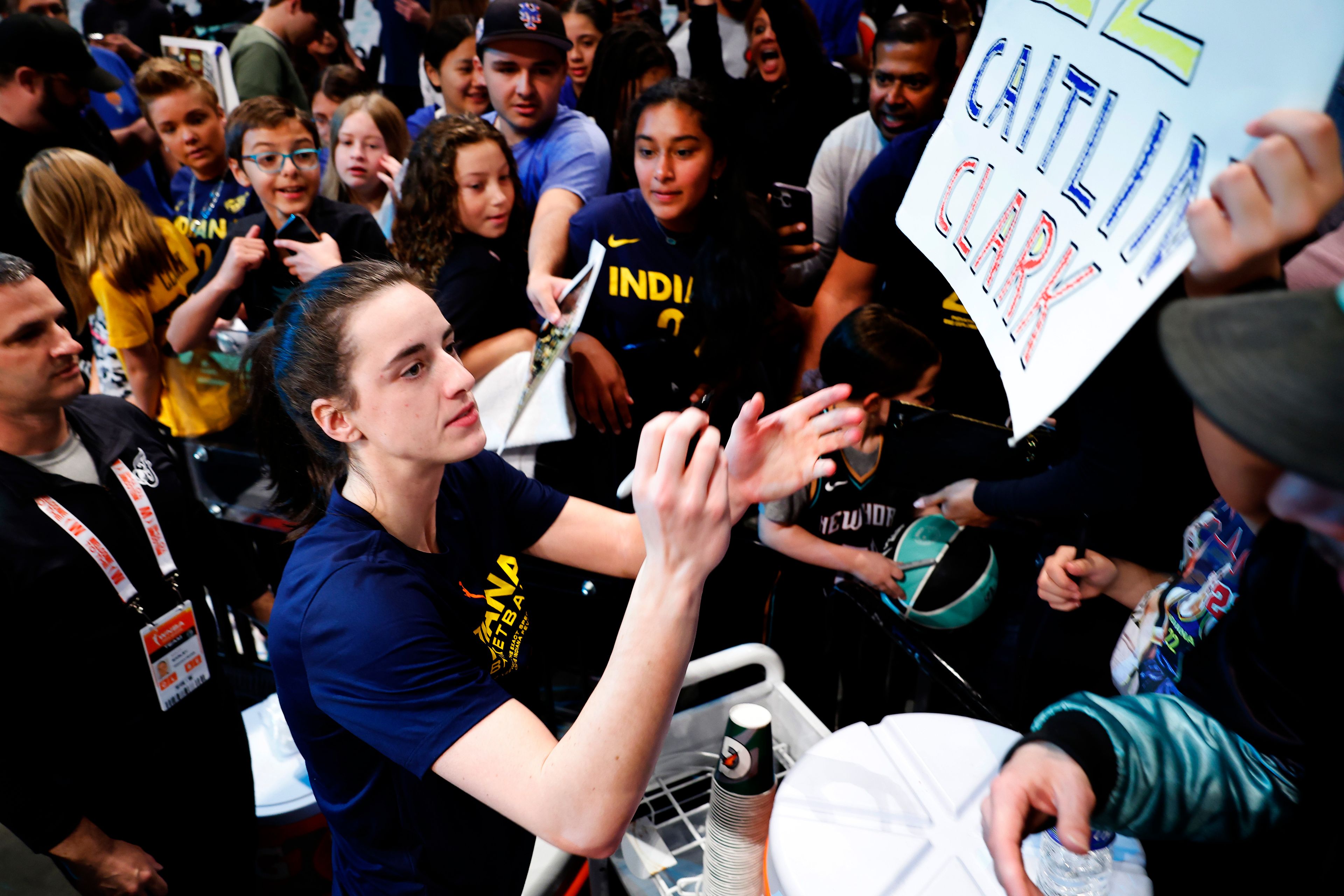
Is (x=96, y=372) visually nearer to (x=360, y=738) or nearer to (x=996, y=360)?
(x=360, y=738)

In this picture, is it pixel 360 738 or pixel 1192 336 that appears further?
pixel 360 738

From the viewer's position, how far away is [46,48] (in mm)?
3424

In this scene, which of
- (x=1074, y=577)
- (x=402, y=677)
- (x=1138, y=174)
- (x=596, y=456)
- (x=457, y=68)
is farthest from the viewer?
(x=457, y=68)

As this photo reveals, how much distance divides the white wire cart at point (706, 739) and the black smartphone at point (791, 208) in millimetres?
1589

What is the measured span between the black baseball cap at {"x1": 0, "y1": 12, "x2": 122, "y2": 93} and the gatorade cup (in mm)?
3884

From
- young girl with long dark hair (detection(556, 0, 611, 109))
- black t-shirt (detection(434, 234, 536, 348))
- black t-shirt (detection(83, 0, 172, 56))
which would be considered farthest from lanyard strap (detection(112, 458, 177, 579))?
black t-shirt (detection(83, 0, 172, 56))

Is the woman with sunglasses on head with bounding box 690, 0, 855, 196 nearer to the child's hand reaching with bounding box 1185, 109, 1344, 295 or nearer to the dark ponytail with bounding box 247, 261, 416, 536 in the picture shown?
the dark ponytail with bounding box 247, 261, 416, 536

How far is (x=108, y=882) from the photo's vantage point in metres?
1.64

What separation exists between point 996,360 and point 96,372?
11.8 ft

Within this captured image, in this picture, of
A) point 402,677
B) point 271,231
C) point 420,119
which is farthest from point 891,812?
point 420,119

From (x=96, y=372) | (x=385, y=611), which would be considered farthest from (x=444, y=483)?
(x=96, y=372)

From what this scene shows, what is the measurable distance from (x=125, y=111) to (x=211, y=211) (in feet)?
7.29

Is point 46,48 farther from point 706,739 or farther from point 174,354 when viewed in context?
point 706,739

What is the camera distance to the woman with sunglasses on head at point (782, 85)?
→ 359cm
